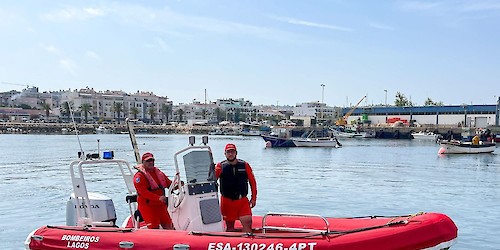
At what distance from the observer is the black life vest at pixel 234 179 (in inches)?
308

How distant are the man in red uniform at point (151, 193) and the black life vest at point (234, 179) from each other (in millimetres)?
869

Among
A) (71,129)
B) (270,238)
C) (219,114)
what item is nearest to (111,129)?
(71,129)

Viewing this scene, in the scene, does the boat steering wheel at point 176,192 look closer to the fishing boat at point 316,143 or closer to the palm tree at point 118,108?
the fishing boat at point 316,143

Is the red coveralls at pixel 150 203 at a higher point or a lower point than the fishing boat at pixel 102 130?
higher

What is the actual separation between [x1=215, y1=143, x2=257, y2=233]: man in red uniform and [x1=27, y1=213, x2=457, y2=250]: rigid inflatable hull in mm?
860

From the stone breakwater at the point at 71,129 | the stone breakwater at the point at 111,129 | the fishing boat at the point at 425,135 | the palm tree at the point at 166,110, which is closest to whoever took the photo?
the fishing boat at the point at 425,135

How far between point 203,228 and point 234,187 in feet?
2.54

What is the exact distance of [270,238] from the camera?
22.5 feet

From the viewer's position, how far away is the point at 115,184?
22.2m

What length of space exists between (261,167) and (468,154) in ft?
80.1

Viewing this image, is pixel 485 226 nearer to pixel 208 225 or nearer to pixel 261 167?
pixel 208 225

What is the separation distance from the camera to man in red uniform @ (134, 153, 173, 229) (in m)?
7.56

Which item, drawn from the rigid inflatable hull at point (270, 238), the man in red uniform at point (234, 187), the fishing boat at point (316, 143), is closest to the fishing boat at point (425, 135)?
the fishing boat at point (316, 143)

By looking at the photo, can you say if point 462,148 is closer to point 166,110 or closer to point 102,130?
point 102,130
